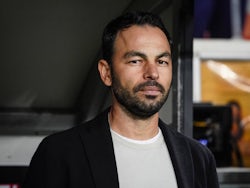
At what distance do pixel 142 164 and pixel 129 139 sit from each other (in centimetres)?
9

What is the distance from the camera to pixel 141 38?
1.43 m

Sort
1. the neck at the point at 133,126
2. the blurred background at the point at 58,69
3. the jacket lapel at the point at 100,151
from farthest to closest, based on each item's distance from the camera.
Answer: the blurred background at the point at 58,69 → the neck at the point at 133,126 → the jacket lapel at the point at 100,151

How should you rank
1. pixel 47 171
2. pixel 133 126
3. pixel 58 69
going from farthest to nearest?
pixel 58 69 < pixel 133 126 < pixel 47 171

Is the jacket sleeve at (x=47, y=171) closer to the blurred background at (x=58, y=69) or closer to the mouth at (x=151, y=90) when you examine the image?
the mouth at (x=151, y=90)

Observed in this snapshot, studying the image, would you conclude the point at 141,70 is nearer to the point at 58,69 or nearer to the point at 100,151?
the point at 100,151

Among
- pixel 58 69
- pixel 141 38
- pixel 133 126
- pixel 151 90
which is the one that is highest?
pixel 141 38

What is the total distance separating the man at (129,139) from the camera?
1.35 m

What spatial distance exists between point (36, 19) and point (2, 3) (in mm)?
165

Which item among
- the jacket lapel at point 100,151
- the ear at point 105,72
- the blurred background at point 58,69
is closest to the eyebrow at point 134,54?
the ear at point 105,72

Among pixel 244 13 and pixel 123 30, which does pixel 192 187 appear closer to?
pixel 123 30

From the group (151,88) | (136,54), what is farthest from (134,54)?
(151,88)

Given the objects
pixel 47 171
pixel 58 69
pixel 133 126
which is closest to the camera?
pixel 47 171

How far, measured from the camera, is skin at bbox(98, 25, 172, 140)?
4.53 ft

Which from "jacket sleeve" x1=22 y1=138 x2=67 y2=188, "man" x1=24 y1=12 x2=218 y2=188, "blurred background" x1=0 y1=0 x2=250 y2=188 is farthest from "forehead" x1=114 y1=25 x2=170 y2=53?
"blurred background" x1=0 y1=0 x2=250 y2=188
